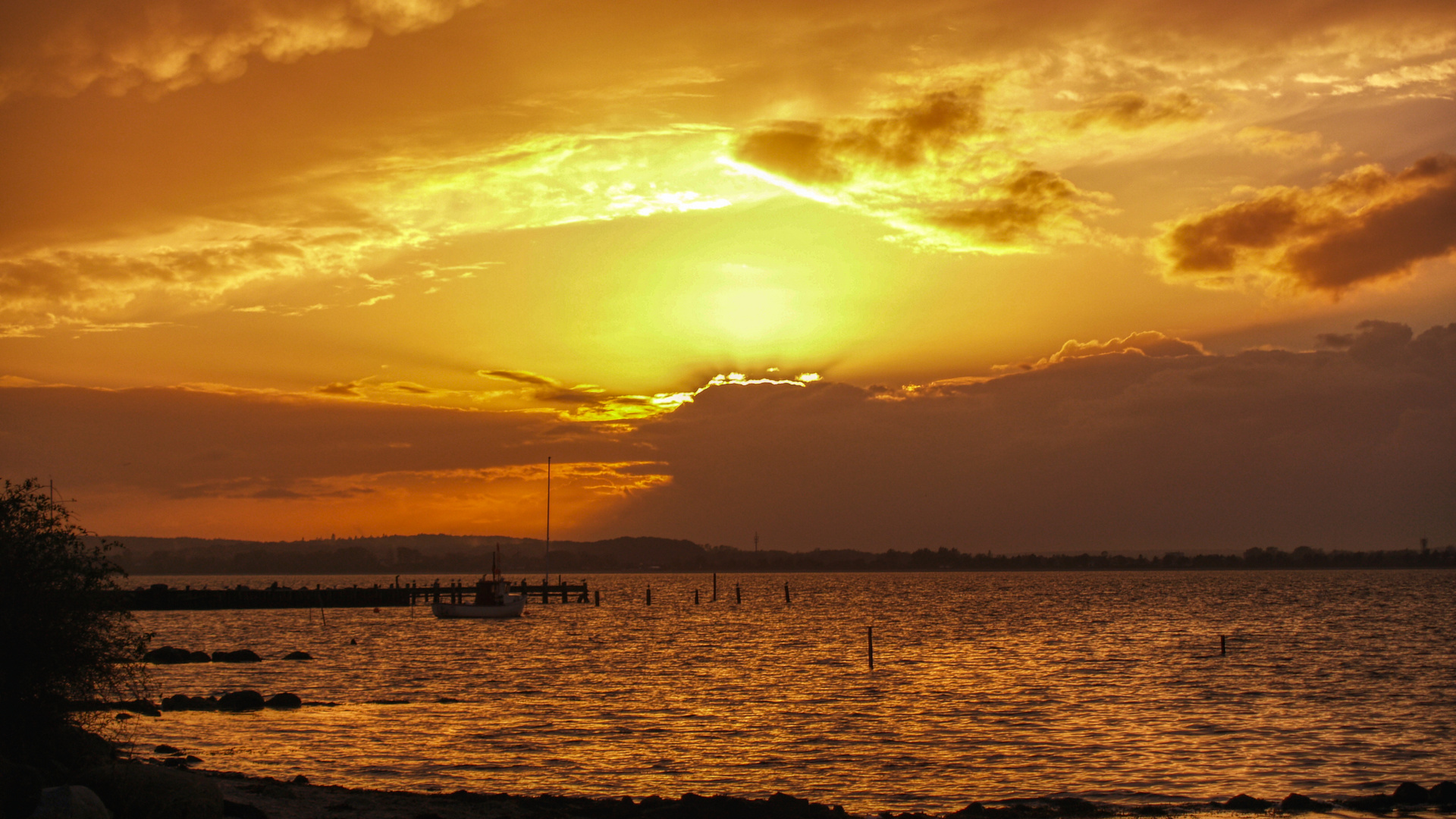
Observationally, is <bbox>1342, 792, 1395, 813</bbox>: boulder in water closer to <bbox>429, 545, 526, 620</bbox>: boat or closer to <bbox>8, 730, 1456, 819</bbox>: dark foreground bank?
<bbox>8, 730, 1456, 819</bbox>: dark foreground bank

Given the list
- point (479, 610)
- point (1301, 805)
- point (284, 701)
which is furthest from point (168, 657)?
point (1301, 805)

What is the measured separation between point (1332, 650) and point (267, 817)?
65597 mm

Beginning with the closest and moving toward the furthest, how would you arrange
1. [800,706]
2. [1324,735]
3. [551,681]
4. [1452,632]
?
[1324,735] → [800,706] → [551,681] → [1452,632]

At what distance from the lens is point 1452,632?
8388cm

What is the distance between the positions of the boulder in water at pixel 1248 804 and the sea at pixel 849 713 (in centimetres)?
85

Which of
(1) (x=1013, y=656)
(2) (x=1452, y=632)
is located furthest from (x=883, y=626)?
(2) (x=1452, y=632)

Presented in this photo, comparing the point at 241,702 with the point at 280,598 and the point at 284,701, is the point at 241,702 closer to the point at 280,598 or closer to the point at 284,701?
the point at 284,701

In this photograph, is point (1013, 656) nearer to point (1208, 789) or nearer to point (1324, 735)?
point (1324, 735)

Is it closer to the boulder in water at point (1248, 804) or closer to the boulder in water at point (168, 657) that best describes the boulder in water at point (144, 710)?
the boulder in water at point (168, 657)

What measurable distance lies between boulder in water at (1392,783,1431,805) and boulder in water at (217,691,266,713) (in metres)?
35.0

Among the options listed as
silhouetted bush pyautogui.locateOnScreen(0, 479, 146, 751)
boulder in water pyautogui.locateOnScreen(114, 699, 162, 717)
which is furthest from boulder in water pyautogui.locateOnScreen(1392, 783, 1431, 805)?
boulder in water pyautogui.locateOnScreen(114, 699, 162, 717)

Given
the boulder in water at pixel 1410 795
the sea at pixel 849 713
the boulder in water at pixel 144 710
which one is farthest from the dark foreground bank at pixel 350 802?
the boulder in water at pixel 144 710

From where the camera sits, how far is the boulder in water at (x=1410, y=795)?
24266 millimetres

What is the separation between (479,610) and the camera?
98.3m
